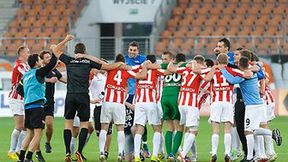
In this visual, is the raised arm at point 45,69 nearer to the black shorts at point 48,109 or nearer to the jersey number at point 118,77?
the jersey number at point 118,77

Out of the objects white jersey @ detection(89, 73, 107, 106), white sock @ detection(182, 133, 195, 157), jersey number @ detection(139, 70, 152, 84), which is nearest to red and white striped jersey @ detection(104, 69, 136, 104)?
jersey number @ detection(139, 70, 152, 84)

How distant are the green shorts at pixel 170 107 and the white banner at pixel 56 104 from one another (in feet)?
50.7

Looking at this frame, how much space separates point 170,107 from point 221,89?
4.32 ft

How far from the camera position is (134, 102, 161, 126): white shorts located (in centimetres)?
1953

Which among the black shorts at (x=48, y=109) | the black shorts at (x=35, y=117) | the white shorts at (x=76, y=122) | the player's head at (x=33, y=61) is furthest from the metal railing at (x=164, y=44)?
the black shorts at (x=35, y=117)

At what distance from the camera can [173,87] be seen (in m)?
20.0

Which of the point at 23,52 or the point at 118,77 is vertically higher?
the point at 23,52

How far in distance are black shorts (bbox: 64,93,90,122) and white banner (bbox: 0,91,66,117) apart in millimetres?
15842

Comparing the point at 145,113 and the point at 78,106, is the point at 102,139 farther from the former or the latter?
the point at 145,113

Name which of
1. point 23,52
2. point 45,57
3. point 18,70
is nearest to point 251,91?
point 45,57

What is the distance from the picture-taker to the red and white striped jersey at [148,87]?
64.1 feet

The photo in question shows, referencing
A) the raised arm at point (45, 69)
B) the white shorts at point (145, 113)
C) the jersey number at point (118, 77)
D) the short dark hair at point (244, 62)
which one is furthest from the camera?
the jersey number at point (118, 77)

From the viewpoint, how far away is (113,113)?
1961 cm

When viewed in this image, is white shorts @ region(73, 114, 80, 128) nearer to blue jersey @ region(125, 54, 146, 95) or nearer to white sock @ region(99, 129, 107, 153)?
blue jersey @ region(125, 54, 146, 95)
